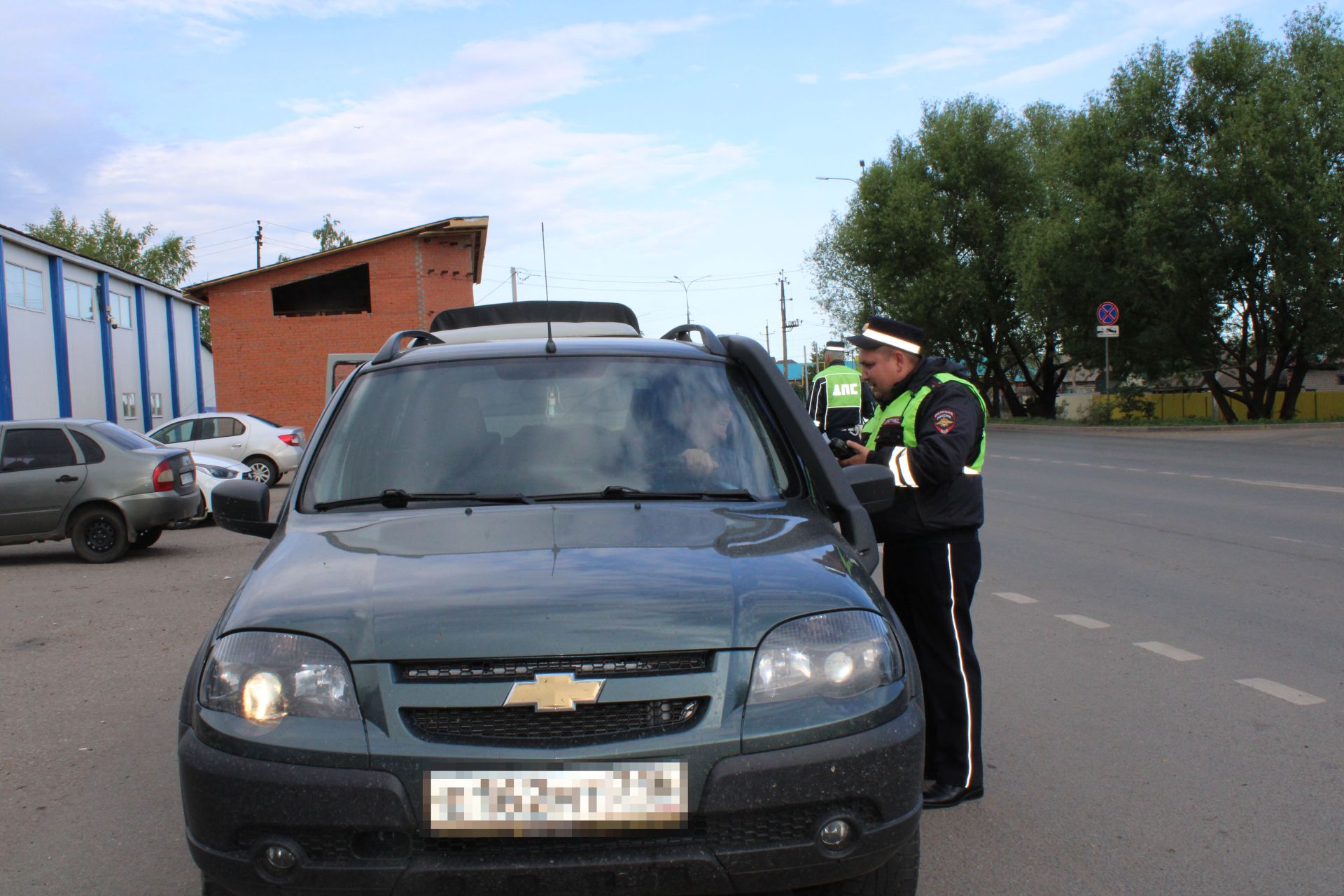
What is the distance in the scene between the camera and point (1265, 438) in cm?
2522

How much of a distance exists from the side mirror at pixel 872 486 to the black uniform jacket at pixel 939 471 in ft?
1.19

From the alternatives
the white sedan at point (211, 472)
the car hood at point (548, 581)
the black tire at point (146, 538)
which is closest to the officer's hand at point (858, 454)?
the car hood at point (548, 581)

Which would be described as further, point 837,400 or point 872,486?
point 837,400

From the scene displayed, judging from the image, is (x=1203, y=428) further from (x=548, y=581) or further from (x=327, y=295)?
(x=548, y=581)

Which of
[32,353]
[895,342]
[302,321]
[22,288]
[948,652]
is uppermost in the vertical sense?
[22,288]

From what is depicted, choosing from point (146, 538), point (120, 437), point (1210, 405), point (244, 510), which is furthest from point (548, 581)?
point (1210, 405)

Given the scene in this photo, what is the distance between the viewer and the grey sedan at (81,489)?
12.3 meters

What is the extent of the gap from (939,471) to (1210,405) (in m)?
45.9

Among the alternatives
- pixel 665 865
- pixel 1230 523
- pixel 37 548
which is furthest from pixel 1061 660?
pixel 37 548

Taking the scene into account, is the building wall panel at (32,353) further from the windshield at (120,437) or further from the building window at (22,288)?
the windshield at (120,437)

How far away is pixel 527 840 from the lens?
97.2 inches

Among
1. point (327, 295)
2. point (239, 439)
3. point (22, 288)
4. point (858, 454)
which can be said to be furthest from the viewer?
point (327, 295)

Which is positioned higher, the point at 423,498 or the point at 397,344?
the point at 397,344

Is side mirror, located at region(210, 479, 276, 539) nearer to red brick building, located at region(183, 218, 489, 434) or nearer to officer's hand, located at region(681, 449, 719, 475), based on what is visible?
officer's hand, located at region(681, 449, 719, 475)
